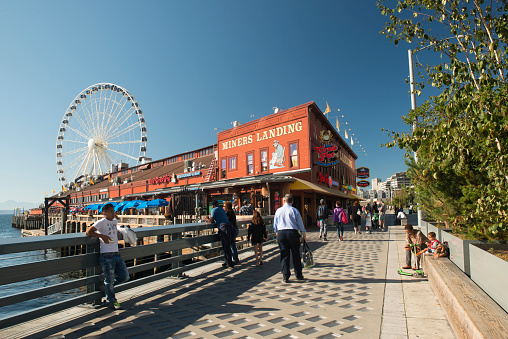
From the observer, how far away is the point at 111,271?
196 inches

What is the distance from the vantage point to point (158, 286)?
20.7 ft

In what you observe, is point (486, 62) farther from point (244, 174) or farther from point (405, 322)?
point (244, 174)

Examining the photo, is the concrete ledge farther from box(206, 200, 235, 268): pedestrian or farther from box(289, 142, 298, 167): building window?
box(289, 142, 298, 167): building window

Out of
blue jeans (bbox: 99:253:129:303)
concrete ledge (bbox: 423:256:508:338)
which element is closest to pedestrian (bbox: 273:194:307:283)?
concrete ledge (bbox: 423:256:508:338)

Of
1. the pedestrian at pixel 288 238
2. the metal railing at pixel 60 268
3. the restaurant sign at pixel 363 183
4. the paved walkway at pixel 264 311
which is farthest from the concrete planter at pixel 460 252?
the restaurant sign at pixel 363 183

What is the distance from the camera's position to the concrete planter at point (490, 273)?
387cm

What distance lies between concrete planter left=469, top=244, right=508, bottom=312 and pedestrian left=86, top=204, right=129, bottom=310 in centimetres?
533

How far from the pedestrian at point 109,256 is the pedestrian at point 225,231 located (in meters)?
3.32

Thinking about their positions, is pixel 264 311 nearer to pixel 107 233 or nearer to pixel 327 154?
pixel 107 233

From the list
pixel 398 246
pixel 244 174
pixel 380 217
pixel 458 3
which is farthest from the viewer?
pixel 244 174

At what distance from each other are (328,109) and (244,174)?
10.6 metres

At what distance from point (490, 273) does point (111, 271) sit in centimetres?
557

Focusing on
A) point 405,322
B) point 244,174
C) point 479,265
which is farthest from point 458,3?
point 244,174

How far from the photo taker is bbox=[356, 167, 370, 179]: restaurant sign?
160ft
